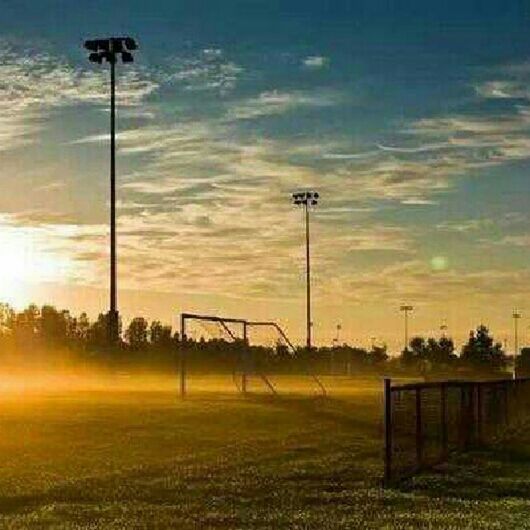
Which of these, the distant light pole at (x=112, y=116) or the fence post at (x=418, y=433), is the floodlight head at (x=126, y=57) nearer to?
the distant light pole at (x=112, y=116)

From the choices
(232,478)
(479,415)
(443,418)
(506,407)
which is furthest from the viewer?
(506,407)

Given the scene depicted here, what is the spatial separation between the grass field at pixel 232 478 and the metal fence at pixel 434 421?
1.65 ft

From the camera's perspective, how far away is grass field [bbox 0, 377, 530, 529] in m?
16.8

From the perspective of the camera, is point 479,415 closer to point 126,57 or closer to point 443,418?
point 443,418

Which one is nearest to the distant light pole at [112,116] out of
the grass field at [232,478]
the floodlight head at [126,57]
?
the floodlight head at [126,57]

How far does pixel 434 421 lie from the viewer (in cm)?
2544

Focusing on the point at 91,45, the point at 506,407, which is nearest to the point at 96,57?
the point at 91,45

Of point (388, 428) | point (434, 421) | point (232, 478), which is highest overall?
point (388, 428)

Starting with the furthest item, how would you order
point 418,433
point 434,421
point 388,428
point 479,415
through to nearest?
point 479,415 < point 434,421 < point 418,433 < point 388,428

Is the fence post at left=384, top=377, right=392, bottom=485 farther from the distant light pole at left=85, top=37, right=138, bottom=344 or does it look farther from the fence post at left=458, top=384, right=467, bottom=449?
the distant light pole at left=85, top=37, right=138, bottom=344

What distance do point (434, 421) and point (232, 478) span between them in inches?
215

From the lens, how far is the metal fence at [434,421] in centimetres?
2184

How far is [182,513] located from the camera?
1717cm

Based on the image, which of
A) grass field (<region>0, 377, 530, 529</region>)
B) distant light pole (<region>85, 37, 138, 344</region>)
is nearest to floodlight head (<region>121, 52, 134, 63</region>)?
distant light pole (<region>85, 37, 138, 344</region>)
